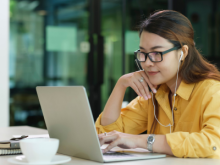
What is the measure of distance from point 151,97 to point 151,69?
0.23m

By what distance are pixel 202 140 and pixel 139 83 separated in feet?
1.68

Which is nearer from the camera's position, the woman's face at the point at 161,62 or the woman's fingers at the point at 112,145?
the woman's fingers at the point at 112,145

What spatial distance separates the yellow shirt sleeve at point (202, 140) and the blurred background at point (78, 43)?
246 cm

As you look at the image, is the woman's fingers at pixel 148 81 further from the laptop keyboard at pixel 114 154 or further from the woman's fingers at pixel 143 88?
the laptop keyboard at pixel 114 154

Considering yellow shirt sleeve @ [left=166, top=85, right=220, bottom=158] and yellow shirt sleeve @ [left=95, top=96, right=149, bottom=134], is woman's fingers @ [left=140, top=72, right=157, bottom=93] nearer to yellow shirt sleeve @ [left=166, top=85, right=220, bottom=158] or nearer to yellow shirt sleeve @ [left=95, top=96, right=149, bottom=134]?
yellow shirt sleeve @ [left=95, top=96, right=149, bottom=134]

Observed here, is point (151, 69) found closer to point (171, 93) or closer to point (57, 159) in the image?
point (171, 93)

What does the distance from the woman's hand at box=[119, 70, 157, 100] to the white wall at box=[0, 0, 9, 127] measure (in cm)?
201

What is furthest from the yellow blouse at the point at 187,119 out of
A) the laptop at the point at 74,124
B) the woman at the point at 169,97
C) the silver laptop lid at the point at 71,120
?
the silver laptop lid at the point at 71,120

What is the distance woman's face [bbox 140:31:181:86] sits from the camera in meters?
1.37

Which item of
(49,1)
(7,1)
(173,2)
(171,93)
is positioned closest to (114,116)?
(171,93)

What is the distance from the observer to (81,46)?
3.90 meters

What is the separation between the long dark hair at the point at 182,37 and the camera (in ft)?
4.55

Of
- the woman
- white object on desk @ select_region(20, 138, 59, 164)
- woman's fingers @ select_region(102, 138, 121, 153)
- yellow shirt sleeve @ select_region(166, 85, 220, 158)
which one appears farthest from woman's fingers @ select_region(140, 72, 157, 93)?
white object on desk @ select_region(20, 138, 59, 164)

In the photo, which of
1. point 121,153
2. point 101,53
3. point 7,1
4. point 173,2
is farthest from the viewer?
point 173,2
